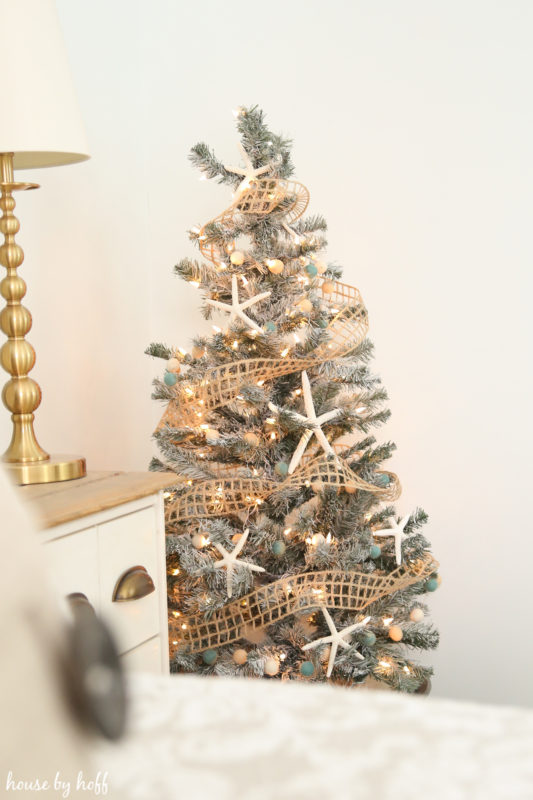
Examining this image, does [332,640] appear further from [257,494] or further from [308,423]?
[308,423]

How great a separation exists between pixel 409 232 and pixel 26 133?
1180mm

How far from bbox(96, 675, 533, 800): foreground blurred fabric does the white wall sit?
6.03 feet

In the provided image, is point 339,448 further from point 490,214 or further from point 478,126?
point 478,126

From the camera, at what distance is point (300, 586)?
167 centimetres

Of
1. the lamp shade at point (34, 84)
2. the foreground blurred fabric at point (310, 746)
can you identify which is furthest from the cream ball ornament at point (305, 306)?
the foreground blurred fabric at point (310, 746)

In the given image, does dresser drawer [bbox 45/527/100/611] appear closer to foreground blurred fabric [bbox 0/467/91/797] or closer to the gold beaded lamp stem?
the gold beaded lamp stem

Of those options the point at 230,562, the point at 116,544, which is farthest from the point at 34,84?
the point at 230,562

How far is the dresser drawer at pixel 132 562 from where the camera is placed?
1168 millimetres

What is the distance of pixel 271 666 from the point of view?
1.62 metres

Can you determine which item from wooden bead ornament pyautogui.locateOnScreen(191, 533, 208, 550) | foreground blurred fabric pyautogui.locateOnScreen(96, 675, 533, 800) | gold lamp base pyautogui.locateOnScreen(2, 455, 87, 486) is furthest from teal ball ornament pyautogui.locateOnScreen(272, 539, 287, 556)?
foreground blurred fabric pyautogui.locateOnScreen(96, 675, 533, 800)

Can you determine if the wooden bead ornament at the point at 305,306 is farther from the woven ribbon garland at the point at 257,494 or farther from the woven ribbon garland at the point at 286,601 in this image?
the woven ribbon garland at the point at 286,601

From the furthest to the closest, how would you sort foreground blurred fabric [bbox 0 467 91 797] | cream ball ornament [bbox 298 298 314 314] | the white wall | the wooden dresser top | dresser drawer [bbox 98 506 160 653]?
1. the white wall
2. cream ball ornament [bbox 298 298 314 314]
3. dresser drawer [bbox 98 506 160 653]
4. the wooden dresser top
5. foreground blurred fabric [bbox 0 467 91 797]

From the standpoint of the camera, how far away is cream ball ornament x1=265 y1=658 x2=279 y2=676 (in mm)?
1609

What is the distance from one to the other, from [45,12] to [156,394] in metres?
0.79
